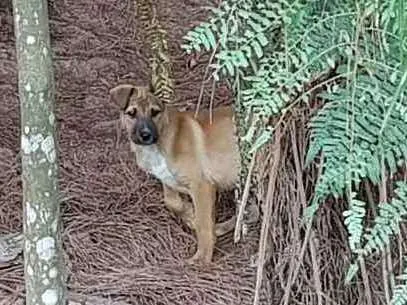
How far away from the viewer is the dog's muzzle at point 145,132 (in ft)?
11.8

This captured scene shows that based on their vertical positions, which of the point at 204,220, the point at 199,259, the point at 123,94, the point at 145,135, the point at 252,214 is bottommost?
the point at 199,259

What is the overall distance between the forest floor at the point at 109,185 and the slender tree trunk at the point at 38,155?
2.25ft

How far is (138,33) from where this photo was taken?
5.45 m

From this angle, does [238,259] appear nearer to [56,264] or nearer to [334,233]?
[334,233]

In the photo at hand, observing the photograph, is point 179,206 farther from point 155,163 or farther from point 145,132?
point 145,132

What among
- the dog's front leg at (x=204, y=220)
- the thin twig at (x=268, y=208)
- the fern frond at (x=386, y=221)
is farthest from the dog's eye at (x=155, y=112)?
the fern frond at (x=386, y=221)

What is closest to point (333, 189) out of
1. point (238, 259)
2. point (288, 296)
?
point (288, 296)

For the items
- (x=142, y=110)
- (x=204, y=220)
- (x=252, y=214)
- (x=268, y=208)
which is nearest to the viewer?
(x=268, y=208)

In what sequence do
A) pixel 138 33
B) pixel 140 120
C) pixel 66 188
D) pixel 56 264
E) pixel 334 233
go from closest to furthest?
pixel 56 264 → pixel 334 233 → pixel 140 120 → pixel 66 188 → pixel 138 33

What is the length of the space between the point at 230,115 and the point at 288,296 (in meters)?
1.07

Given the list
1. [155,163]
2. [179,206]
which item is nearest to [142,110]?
[155,163]

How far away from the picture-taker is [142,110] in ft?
11.8

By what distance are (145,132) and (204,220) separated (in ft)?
1.21

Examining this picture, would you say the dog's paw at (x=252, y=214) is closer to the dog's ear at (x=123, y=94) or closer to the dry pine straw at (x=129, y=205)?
the dry pine straw at (x=129, y=205)
